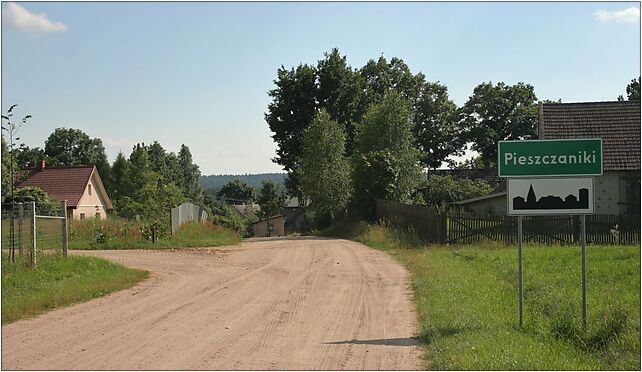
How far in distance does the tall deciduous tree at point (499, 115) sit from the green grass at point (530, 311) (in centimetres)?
5490

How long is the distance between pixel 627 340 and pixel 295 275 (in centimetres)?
1053

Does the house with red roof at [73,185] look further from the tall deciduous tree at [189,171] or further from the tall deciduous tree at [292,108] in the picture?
the tall deciduous tree at [189,171]

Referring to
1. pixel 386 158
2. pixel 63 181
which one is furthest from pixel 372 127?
pixel 63 181

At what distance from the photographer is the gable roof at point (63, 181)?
2181 inches

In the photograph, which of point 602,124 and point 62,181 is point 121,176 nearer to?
point 62,181

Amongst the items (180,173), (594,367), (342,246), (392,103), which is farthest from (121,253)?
(180,173)

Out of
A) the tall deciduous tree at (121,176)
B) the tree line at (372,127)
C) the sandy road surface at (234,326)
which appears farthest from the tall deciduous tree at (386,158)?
the tall deciduous tree at (121,176)

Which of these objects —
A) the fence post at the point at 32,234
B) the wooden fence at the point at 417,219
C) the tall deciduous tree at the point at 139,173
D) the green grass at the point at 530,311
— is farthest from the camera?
the tall deciduous tree at the point at 139,173

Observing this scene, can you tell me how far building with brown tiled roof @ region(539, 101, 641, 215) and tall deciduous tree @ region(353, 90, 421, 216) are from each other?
884cm

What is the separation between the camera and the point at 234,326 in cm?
1127

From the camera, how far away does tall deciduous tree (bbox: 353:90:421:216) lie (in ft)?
135

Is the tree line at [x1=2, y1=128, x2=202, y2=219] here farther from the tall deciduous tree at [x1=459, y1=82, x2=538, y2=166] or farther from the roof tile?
the tall deciduous tree at [x1=459, y1=82, x2=538, y2=166]

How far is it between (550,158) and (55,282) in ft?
35.6

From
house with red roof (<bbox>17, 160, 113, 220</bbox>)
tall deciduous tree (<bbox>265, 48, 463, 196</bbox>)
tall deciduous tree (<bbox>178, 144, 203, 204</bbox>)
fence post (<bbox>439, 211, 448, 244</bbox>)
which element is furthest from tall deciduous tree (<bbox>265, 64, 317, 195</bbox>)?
tall deciduous tree (<bbox>178, 144, 203, 204</bbox>)
